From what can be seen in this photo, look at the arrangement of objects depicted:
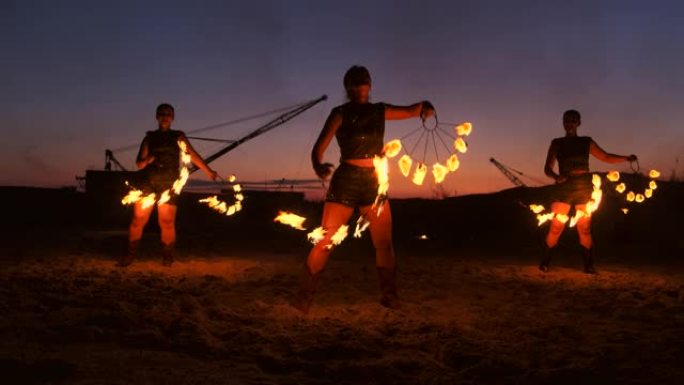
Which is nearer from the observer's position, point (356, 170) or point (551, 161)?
point (356, 170)

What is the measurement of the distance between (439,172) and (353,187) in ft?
3.17

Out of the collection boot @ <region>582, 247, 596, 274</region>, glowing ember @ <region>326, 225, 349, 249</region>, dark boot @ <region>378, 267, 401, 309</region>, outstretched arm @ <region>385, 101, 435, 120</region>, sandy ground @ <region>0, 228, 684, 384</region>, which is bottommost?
sandy ground @ <region>0, 228, 684, 384</region>

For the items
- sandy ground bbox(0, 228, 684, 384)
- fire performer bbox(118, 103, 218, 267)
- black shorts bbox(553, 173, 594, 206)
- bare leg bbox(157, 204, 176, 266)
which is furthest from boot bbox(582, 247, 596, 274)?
bare leg bbox(157, 204, 176, 266)

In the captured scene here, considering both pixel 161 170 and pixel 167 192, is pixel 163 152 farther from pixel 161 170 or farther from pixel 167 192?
pixel 167 192

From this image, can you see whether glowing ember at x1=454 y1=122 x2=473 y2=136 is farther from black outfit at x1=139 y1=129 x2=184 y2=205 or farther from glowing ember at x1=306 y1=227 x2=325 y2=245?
black outfit at x1=139 y1=129 x2=184 y2=205

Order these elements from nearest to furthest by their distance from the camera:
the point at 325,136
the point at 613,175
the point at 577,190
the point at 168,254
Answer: the point at 325,136
the point at 577,190
the point at 168,254
the point at 613,175

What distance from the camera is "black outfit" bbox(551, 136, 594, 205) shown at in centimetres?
844

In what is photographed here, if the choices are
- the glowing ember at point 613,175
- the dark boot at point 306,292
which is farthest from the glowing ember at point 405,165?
the glowing ember at point 613,175

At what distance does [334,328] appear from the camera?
4707 mm

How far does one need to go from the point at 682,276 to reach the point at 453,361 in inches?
246

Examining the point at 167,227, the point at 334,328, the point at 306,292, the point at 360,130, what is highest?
the point at 360,130

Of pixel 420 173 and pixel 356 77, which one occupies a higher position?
pixel 356 77

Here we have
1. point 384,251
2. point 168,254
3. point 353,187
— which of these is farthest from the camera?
point 168,254

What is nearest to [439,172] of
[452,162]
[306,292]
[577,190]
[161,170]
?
[452,162]
